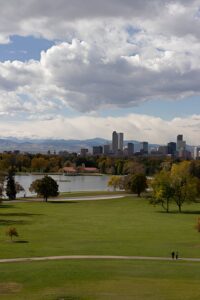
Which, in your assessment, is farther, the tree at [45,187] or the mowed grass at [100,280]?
the tree at [45,187]

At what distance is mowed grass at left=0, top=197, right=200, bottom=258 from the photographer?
43.6m

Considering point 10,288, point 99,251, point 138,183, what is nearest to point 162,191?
point 138,183

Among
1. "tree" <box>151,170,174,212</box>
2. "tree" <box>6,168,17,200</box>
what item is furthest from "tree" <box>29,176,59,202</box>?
"tree" <box>151,170,174,212</box>

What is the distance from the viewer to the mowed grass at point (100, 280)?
28370 millimetres

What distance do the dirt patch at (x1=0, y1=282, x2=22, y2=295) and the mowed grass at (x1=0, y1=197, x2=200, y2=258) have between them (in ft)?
29.9

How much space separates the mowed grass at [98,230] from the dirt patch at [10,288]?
912 cm

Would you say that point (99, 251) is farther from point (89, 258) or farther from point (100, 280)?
point (100, 280)

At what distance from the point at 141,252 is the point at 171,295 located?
45.8 ft

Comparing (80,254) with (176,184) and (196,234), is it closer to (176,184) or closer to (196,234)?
(196,234)

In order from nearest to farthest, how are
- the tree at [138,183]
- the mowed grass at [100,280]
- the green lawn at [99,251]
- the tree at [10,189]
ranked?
the mowed grass at [100,280]
the green lawn at [99,251]
the tree at [138,183]
the tree at [10,189]

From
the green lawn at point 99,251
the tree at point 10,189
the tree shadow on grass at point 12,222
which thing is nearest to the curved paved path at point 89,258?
the green lawn at point 99,251

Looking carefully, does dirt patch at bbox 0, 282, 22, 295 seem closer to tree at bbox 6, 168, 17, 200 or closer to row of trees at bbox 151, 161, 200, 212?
row of trees at bbox 151, 161, 200, 212

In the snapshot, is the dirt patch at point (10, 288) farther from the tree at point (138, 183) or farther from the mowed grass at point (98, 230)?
the tree at point (138, 183)

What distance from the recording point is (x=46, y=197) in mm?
103625
